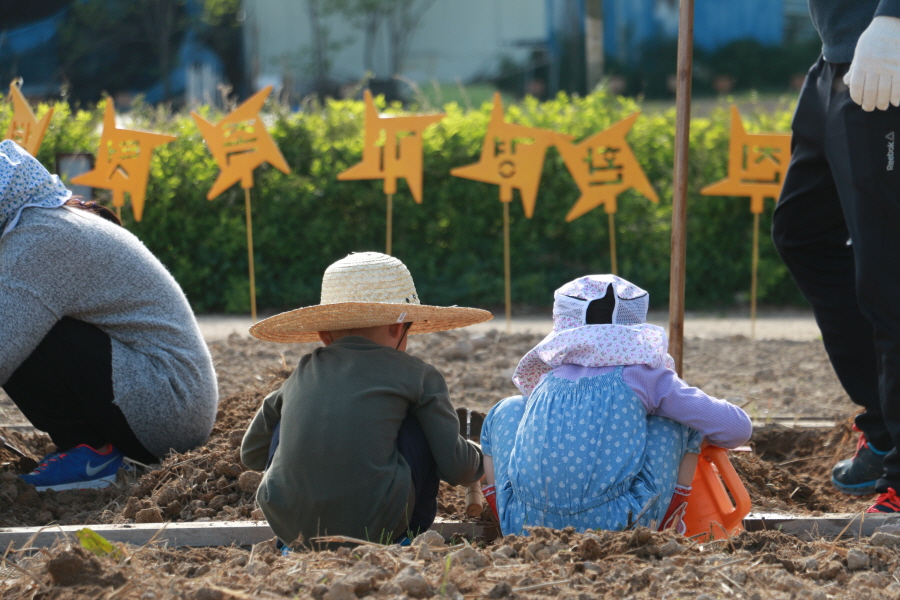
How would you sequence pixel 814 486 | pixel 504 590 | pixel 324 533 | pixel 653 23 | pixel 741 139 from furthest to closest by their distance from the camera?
pixel 653 23 < pixel 741 139 < pixel 814 486 < pixel 324 533 < pixel 504 590

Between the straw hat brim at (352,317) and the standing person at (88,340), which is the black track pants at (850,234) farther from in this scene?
the standing person at (88,340)

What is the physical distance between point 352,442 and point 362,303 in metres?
0.33

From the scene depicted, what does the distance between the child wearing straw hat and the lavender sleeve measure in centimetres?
45

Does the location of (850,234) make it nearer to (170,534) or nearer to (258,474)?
(258,474)

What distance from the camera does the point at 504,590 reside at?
171 centimetres

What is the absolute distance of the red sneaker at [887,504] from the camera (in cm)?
250

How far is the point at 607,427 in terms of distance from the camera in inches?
85.9

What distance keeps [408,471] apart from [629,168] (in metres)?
3.81

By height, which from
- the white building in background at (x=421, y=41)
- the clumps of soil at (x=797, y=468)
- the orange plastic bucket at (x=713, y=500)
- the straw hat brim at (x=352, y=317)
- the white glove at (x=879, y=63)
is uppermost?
the white building in background at (x=421, y=41)

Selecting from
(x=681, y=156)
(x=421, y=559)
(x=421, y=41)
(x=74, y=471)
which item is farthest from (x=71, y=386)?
(x=421, y=41)

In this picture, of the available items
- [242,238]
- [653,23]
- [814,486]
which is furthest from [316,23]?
[814,486]

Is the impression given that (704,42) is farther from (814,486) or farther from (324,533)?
(324,533)

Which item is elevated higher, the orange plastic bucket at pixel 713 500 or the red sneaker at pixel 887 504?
the orange plastic bucket at pixel 713 500

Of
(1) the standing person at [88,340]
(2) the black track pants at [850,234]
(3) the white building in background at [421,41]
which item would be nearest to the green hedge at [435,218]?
(1) the standing person at [88,340]
